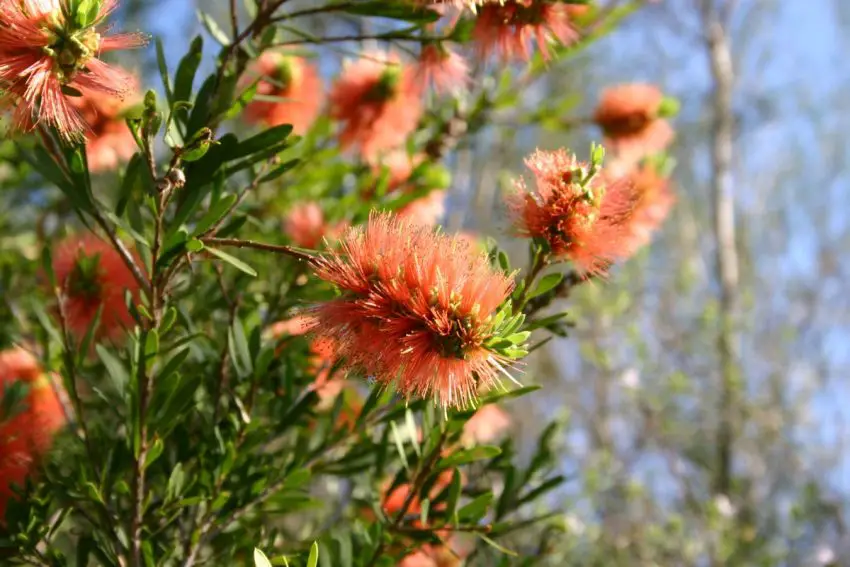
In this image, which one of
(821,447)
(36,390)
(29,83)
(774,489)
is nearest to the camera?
(29,83)

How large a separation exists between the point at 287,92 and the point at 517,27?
1.77ft

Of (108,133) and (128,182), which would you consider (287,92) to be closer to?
(108,133)

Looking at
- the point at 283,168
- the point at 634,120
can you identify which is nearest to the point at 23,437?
the point at 283,168

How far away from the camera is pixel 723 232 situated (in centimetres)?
434

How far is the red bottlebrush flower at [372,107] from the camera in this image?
1.34 m

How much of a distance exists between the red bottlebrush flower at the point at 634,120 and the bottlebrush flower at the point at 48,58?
37.8 inches

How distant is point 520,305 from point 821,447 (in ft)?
16.6

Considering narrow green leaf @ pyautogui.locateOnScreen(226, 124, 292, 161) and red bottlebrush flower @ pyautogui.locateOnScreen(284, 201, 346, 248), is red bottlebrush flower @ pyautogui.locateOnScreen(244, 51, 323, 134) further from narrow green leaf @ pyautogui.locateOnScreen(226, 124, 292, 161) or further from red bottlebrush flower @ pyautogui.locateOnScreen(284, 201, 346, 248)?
narrow green leaf @ pyautogui.locateOnScreen(226, 124, 292, 161)

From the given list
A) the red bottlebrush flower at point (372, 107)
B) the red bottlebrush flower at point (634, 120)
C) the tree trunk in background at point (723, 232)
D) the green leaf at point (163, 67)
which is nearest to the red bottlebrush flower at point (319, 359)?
the green leaf at point (163, 67)

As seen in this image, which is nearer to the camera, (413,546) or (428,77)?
(413,546)

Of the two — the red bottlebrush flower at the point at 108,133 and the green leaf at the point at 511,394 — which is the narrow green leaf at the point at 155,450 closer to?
the green leaf at the point at 511,394

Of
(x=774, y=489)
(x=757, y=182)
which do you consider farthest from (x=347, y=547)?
(x=757, y=182)

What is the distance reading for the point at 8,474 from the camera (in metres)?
0.83

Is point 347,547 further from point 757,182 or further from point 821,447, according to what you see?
point 757,182
